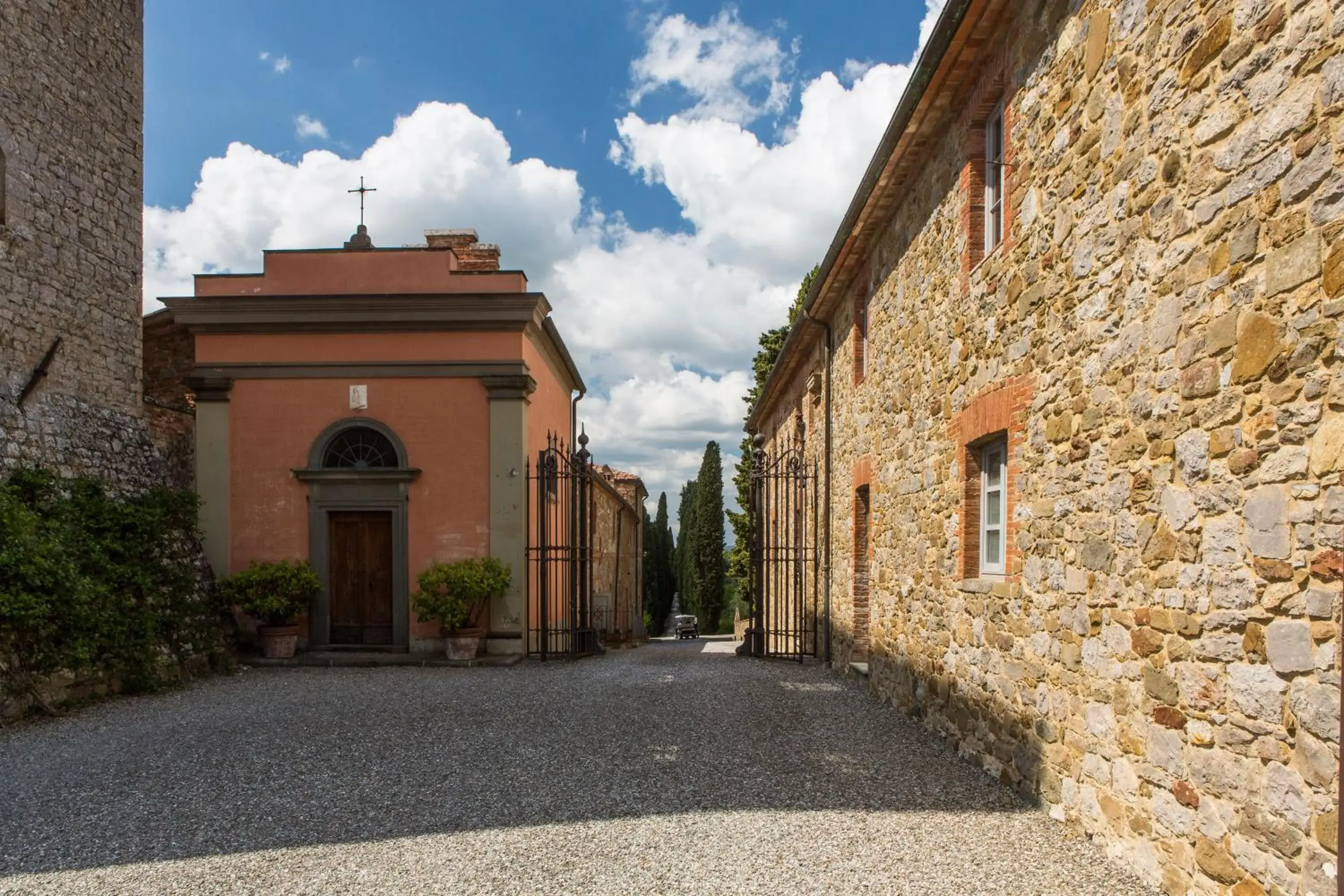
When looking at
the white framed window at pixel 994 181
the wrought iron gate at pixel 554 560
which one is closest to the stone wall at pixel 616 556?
the wrought iron gate at pixel 554 560

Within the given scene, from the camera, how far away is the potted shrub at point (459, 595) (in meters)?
11.1

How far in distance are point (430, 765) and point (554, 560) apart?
5873 millimetres

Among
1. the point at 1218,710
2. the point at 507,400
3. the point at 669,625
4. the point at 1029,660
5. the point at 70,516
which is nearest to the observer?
the point at 1218,710

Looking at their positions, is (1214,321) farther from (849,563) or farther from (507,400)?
(507,400)

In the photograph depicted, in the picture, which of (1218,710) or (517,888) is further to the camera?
(517,888)

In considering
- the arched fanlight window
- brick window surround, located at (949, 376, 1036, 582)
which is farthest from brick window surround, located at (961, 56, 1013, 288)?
the arched fanlight window

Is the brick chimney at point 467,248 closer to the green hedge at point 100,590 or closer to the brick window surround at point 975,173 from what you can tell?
the green hedge at point 100,590

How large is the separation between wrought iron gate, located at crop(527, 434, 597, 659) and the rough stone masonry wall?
16.2 feet

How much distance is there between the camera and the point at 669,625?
149 feet

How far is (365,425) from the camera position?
39.2ft

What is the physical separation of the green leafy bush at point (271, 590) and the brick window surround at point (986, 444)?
8627 mm

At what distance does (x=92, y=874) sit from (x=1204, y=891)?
4.84 meters

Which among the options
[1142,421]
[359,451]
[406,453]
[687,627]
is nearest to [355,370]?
[359,451]

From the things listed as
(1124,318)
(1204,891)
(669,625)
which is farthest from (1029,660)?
(669,625)
